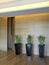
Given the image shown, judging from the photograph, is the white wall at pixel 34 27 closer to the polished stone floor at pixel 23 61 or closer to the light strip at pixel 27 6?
the polished stone floor at pixel 23 61

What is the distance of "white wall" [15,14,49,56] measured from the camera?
649 centimetres

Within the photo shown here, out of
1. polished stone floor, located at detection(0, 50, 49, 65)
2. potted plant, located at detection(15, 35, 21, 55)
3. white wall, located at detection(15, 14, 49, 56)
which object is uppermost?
white wall, located at detection(15, 14, 49, 56)

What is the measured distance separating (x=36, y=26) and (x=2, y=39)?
2.61 meters

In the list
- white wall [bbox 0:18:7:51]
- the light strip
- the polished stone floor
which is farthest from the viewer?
white wall [bbox 0:18:7:51]

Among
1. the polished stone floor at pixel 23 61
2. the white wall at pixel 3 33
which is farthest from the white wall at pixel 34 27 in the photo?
the polished stone floor at pixel 23 61

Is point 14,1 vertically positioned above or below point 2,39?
above

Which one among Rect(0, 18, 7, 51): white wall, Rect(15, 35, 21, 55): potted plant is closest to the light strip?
Rect(15, 35, 21, 55): potted plant

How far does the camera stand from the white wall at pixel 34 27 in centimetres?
649

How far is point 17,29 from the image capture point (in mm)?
7230

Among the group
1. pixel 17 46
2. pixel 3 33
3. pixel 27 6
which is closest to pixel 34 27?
pixel 17 46

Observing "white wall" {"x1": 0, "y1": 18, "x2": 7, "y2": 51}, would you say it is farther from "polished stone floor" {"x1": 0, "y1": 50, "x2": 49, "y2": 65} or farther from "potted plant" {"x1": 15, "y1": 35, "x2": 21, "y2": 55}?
"polished stone floor" {"x1": 0, "y1": 50, "x2": 49, "y2": 65}

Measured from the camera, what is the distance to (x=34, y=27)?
6.76 m

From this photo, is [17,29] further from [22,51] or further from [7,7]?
[7,7]

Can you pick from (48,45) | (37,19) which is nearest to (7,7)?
(37,19)
